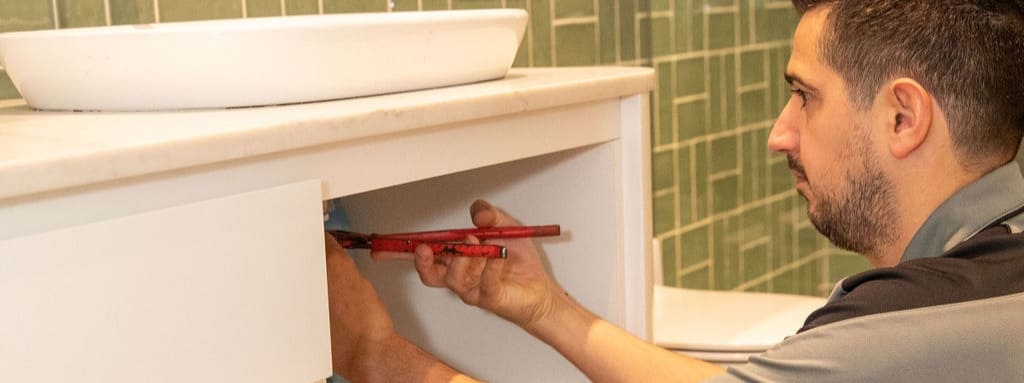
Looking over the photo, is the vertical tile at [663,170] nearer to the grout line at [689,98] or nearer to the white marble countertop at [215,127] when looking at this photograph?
the grout line at [689,98]

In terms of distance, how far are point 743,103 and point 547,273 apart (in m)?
1.55

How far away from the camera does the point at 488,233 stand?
1350mm

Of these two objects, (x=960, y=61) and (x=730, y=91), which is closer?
(x=960, y=61)

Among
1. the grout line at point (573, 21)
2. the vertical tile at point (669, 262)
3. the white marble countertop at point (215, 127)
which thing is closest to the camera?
the white marble countertop at point (215, 127)

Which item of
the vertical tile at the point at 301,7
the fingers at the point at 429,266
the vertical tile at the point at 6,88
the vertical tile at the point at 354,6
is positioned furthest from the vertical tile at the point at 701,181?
the vertical tile at the point at 6,88

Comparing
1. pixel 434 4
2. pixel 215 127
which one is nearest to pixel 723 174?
pixel 434 4

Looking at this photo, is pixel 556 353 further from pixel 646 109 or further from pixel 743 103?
pixel 743 103

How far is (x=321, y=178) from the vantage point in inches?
37.3

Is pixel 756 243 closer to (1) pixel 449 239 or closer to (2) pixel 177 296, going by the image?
(1) pixel 449 239

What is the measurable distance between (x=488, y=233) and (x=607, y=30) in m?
1.10

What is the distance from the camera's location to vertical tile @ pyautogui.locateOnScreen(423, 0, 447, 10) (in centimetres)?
187

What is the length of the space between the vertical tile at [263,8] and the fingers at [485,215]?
15.8 inches

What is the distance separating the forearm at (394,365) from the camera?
1293 millimetres

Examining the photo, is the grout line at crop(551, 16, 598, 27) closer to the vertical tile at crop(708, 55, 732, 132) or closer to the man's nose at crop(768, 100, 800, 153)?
the vertical tile at crop(708, 55, 732, 132)
